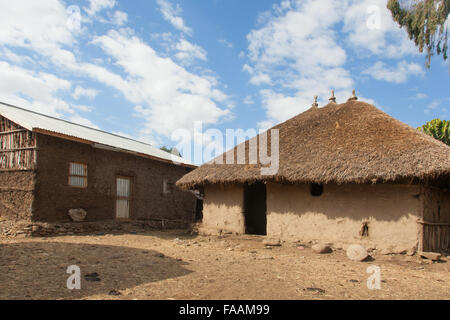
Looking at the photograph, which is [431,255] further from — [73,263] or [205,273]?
[73,263]

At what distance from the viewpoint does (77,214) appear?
10.7m

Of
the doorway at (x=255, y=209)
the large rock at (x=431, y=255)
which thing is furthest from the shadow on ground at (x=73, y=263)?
the large rock at (x=431, y=255)

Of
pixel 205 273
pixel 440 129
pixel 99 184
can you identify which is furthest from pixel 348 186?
pixel 440 129

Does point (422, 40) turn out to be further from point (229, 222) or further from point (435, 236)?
point (229, 222)

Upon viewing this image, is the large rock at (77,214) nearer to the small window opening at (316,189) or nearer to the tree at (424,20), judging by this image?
the small window opening at (316,189)

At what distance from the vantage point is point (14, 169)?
402 inches

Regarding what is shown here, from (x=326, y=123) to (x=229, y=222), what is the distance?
14.6 feet

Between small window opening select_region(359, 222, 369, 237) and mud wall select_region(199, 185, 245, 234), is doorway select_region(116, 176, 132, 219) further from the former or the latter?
small window opening select_region(359, 222, 369, 237)

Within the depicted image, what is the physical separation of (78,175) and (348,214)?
28.5 ft

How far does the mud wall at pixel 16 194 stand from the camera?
9734 mm

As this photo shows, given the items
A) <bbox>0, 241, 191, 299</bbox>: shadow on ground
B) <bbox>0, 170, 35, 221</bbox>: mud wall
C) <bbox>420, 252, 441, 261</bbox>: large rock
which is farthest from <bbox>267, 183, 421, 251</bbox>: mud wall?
<bbox>0, 170, 35, 221</bbox>: mud wall

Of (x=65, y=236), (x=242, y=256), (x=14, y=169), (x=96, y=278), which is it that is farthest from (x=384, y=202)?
(x=14, y=169)

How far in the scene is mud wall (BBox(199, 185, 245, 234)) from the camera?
391 inches

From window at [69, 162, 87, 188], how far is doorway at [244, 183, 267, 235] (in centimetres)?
569
